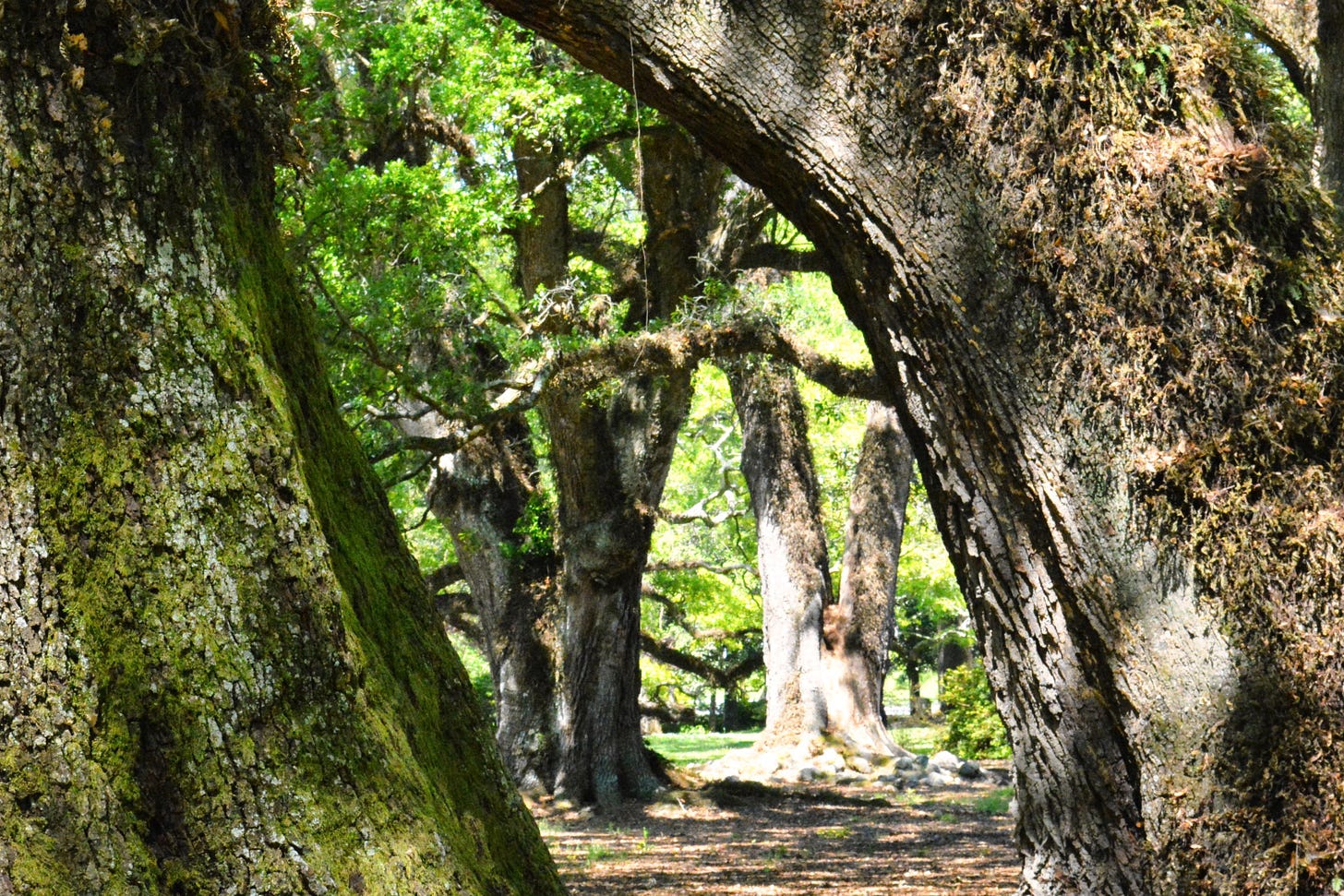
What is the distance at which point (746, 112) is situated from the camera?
11.6 ft

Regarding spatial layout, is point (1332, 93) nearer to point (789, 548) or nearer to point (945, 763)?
point (789, 548)

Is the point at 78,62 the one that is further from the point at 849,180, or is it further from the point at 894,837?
the point at 894,837

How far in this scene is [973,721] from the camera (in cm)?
1916

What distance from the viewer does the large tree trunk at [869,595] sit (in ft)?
52.9

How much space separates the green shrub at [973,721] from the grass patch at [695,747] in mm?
4391

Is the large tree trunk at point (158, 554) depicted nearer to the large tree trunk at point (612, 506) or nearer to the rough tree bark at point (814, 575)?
the large tree trunk at point (612, 506)

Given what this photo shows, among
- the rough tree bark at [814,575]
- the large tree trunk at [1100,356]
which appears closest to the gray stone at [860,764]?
the rough tree bark at [814,575]

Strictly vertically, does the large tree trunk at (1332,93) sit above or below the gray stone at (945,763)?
above

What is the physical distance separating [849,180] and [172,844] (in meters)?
2.48

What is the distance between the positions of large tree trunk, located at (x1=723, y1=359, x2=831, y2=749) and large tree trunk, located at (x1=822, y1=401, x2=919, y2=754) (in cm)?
35

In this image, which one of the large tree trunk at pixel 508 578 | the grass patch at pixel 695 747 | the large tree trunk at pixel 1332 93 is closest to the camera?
the large tree trunk at pixel 1332 93

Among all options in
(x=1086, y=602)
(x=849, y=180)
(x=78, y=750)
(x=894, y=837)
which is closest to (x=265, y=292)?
(x=78, y=750)

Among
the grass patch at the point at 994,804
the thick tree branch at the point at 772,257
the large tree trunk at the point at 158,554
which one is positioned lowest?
the grass patch at the point at 994,804

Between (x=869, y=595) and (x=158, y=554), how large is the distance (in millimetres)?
14172
